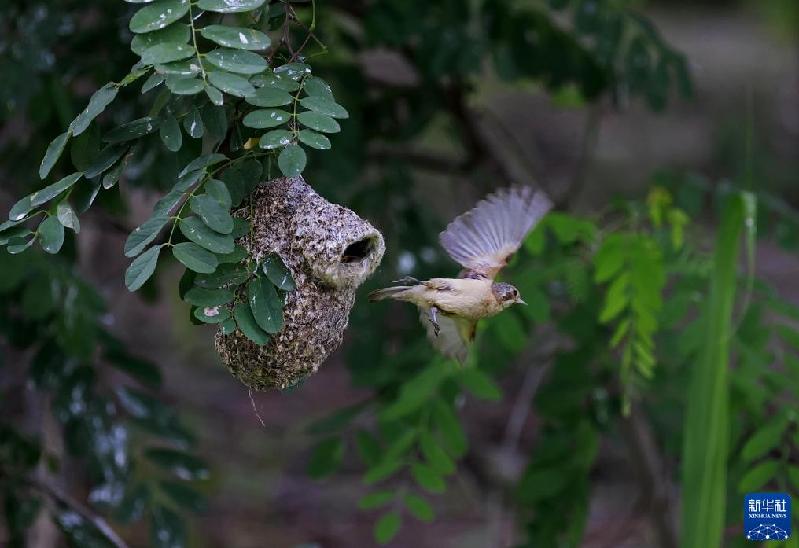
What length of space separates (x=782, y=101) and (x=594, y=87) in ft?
25.3

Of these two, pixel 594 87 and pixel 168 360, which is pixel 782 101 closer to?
pixel 168 360

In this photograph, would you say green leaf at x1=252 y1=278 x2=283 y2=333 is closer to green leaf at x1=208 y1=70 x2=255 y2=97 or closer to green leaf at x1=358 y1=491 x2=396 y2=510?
green leaf at x1=208 y1=70 x2=255 y2=97

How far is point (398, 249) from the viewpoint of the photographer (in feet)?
10.8

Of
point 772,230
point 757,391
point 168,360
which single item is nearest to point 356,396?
point 168,360

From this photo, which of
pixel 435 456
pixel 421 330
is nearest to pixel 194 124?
pixel 435 456

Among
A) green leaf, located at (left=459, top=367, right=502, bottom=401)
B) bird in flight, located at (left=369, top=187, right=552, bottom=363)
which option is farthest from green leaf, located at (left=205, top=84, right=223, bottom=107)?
green leaf, located at (left=459, top=367, right=502, bottom=401)

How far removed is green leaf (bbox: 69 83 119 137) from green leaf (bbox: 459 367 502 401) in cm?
148

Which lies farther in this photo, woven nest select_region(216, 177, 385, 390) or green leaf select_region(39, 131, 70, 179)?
woven nest select_region(216, 177, 385, 390)

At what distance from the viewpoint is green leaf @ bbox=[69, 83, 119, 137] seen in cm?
140

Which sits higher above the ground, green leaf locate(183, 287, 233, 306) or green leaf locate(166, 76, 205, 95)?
green leaf locate(166, 76, 205, 95)

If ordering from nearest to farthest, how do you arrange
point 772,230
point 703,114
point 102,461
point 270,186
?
point 270,186 → point 102,461 → point 772,230 → point 703,114

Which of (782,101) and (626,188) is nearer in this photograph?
(626,188)

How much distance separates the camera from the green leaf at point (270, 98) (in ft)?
4.64

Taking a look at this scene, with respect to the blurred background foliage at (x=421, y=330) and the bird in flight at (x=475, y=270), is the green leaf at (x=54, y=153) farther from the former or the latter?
the bird in flight at (x=475, y=270)
